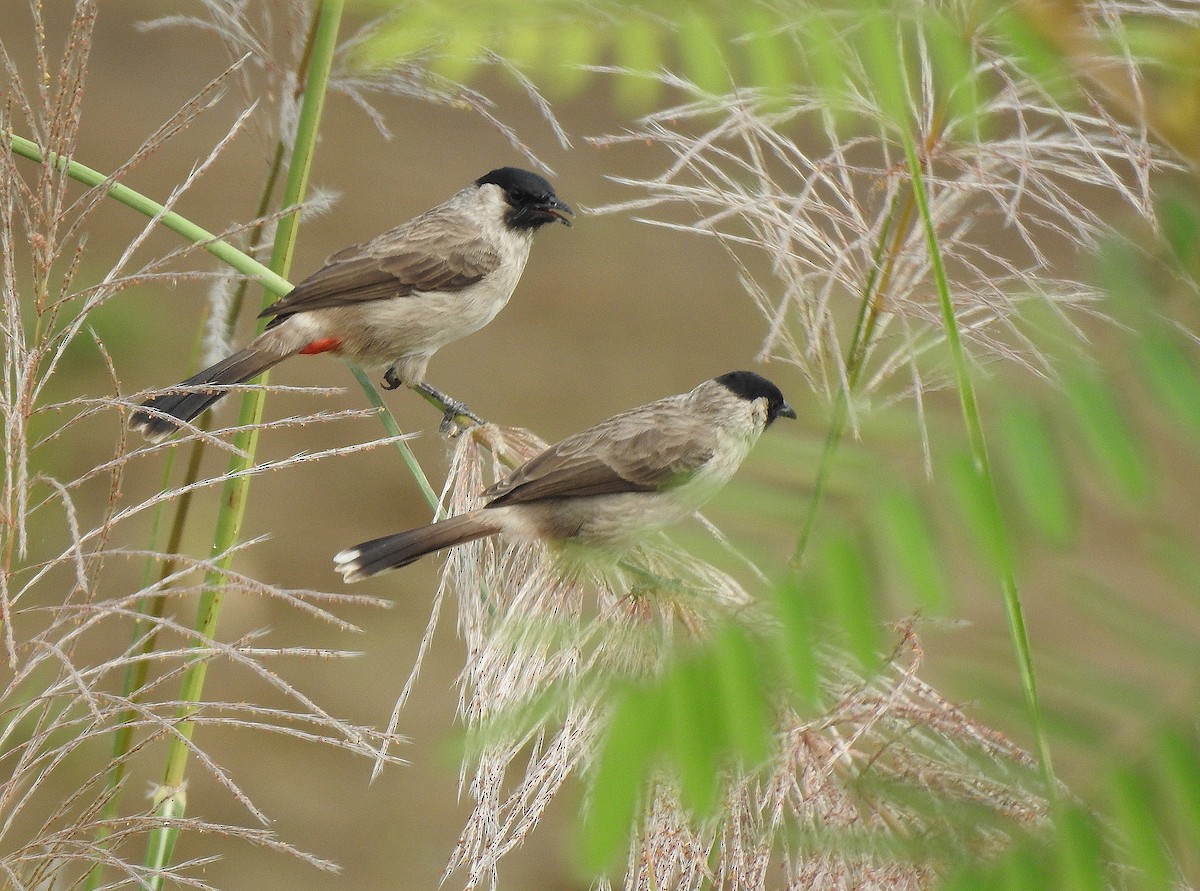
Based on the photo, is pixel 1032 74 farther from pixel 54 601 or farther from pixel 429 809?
pixel 54 601

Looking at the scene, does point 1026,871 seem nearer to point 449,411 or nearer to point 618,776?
point 618,776

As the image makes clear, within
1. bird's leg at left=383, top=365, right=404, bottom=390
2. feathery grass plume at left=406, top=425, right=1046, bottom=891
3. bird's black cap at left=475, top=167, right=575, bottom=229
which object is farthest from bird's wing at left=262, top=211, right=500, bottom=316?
feathery grass plume at left=406, top=425, right=1046, bottom=891

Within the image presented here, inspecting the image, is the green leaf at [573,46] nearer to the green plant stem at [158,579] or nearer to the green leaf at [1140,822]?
the green plant stem at [158,579]

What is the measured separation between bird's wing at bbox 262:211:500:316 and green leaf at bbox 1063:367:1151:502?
212 centimetres

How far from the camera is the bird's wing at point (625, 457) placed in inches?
87.1

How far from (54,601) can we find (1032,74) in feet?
18.1

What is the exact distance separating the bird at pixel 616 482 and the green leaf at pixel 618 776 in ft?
2.69

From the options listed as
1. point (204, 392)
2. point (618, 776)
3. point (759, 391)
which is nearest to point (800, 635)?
point (618, 776)

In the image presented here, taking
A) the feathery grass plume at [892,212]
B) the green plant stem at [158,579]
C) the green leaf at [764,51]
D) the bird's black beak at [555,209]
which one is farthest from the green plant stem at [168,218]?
the bird's black beak at [555,209]

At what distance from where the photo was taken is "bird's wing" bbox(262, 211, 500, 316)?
9.23ft

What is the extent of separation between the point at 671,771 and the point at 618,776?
36 cm

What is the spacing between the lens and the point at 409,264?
9.82 feet

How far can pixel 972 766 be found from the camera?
3.23 feet

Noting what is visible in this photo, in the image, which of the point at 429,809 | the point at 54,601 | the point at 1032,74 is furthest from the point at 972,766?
the point at 54,601
